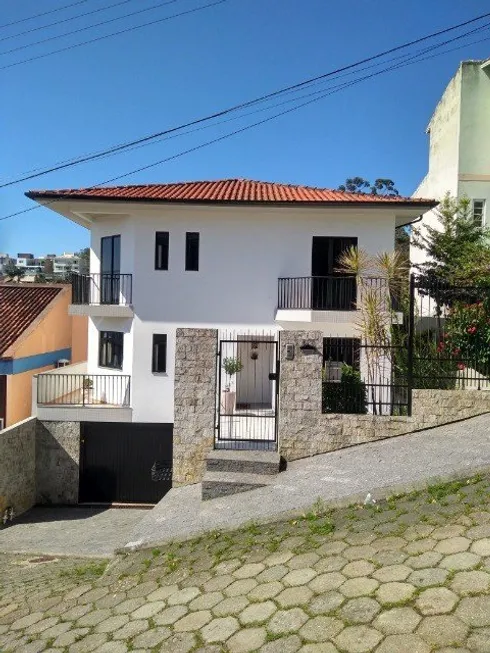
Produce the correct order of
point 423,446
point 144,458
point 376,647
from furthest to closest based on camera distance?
point 144,458 → point 423,446 → point 376,647

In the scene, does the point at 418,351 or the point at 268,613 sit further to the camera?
the point at 418,351

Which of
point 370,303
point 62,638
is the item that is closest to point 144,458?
point 370,303

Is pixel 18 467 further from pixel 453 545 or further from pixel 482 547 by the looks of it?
pixel 482 547

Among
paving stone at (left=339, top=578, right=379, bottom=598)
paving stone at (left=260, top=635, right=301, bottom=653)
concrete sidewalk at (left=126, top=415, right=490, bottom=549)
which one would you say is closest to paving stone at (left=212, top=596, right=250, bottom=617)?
paving stone at (left=260, top=635, right=301, bottom=653)

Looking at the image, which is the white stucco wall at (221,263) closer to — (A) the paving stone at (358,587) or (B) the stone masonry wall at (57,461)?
(B) the stone masonry wall at (57,461)

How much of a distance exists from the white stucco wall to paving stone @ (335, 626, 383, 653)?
998cm

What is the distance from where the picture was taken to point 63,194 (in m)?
12.7

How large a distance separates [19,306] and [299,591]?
14.8 metres

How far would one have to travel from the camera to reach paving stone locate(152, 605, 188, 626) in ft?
13.3

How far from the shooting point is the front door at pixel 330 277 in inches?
509

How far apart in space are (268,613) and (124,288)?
35.6 ft

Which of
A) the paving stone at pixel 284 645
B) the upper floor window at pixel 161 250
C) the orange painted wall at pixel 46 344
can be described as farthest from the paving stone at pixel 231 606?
the orange painted wall at pixel 46 344

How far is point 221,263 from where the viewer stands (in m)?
13.2

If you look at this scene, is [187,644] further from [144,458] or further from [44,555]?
[144,458]
